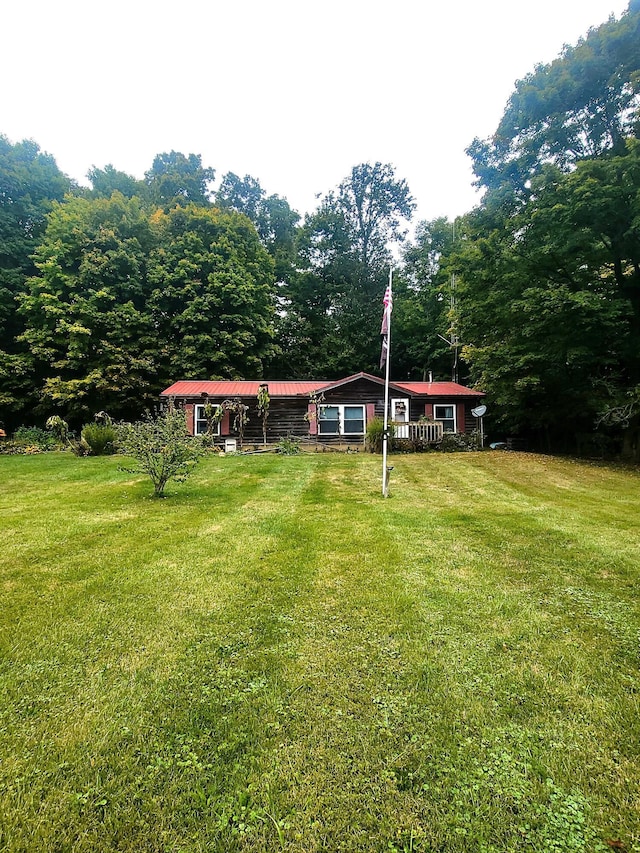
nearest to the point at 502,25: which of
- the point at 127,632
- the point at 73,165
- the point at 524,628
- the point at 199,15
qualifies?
the point at 199,15

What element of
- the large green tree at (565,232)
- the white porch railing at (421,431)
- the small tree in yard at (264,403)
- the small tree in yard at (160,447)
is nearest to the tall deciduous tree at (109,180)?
the small tree in yard at (264,403)

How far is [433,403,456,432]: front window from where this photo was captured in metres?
19.7

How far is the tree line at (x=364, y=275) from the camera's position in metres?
12.1

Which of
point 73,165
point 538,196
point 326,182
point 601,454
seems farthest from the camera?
point 326,182

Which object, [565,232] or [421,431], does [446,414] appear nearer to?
[421,431]

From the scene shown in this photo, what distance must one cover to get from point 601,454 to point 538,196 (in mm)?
9399

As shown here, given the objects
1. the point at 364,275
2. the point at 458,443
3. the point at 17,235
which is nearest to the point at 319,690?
the point at 458,443

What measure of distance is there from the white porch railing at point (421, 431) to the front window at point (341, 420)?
2.91 metres

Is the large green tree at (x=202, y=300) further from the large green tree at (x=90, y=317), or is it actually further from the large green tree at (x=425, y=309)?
the large green tree at (x=425, y=309)

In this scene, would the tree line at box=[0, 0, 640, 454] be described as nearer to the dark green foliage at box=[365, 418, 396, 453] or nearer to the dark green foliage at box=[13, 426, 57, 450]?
the dark green foliage at box=[13, 426, 57, 450]

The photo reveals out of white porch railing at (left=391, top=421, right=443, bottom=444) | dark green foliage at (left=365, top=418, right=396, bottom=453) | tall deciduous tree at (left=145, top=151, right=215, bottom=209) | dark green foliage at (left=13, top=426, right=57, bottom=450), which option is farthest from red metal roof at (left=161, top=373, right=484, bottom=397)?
tall deciduous tree at (left=145, top=151, right=215, bottom=209)

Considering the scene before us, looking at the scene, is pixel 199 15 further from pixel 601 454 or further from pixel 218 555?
pixel 601 454

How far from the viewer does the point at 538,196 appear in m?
12.7

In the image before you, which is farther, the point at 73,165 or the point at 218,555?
the point at 73,165
